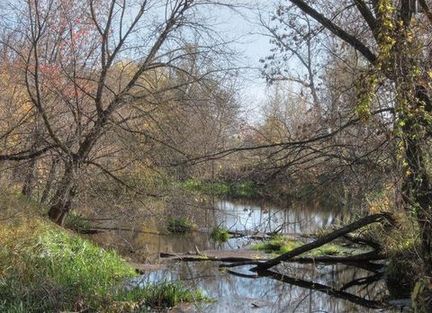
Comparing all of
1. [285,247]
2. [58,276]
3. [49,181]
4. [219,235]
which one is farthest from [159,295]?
[219,235]

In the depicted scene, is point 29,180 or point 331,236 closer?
point 331,236

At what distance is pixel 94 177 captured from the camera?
1516 centimetres

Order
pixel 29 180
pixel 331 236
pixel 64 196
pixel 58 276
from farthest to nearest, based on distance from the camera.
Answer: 1. pixel 29 180
2. pixel 64 196
3. pixel 331 236
4. pixel 58 276

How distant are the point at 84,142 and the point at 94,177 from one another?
1001 millimetres

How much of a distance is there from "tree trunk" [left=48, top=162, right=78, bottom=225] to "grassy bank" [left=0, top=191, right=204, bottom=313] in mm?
1551

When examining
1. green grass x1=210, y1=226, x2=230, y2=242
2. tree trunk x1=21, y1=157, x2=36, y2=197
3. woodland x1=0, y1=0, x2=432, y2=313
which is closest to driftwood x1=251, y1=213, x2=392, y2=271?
woodland x1=0, y1=0, x2=432, y2=313

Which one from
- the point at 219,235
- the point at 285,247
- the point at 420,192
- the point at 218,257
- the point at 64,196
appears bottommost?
the point at 218,257

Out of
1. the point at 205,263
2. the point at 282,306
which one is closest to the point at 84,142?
the point at 205,263

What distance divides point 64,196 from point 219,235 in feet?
24.6

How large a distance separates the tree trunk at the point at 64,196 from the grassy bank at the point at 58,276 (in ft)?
5.09

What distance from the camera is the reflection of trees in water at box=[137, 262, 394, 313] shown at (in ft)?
38.7

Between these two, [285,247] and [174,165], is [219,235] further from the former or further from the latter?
[174,165]

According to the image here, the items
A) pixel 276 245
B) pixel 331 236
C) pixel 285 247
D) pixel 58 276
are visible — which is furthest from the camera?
pixel 276 245

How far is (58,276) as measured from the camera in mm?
10297
